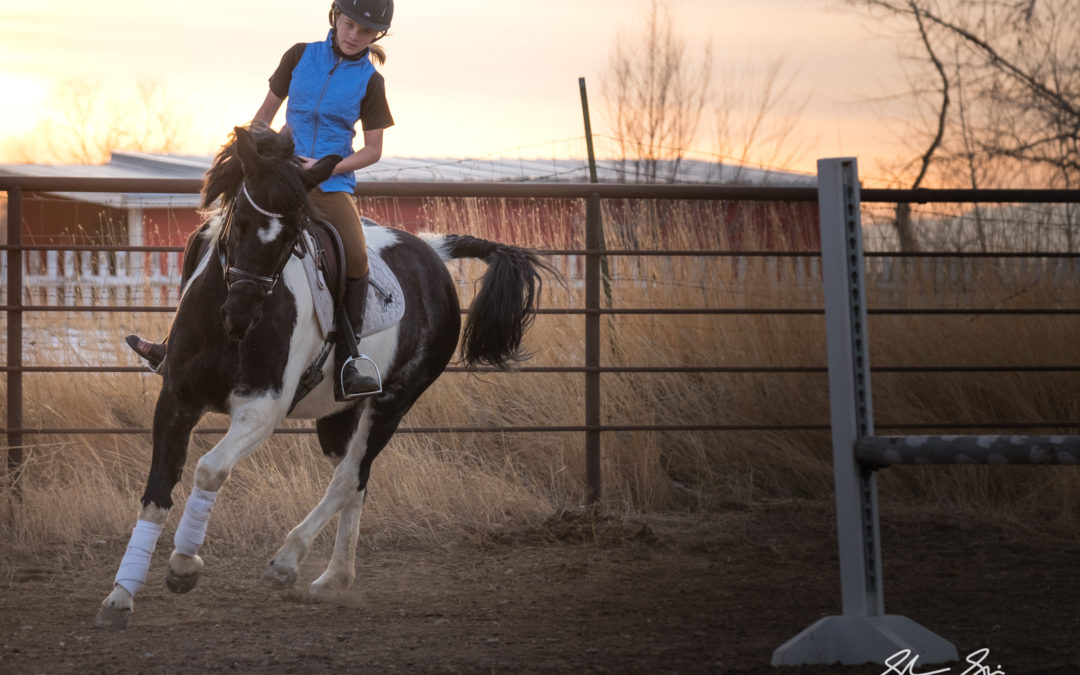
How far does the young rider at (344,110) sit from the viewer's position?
14.2 ft

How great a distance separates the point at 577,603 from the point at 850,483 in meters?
1.50

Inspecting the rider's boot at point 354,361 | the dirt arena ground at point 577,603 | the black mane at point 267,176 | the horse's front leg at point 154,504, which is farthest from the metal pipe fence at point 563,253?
the horse's front leg at point 154,504

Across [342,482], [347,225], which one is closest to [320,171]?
[347,225]

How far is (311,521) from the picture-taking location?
446 centimetres

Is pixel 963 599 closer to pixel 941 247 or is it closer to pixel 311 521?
pixel 311 521

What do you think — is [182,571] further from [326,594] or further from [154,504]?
[326,594]

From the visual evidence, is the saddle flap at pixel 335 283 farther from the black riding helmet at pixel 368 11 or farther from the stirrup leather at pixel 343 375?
the black riding helmet at pixel 368 11

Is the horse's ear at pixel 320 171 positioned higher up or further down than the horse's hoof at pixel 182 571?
higher up

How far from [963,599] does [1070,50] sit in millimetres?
8241

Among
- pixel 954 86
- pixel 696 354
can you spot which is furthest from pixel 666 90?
pixel 696 354

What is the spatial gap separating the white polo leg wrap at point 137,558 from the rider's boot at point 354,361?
875 millimetres

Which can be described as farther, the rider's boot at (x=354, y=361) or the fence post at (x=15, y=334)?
the fence post at (x=15, y=334)

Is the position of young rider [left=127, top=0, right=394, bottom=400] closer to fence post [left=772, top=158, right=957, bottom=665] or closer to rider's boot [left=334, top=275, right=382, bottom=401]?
rider's boot [left=334, top=275, right=382, bottom=401]

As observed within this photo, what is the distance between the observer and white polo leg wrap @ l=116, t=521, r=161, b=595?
12.5 ft
